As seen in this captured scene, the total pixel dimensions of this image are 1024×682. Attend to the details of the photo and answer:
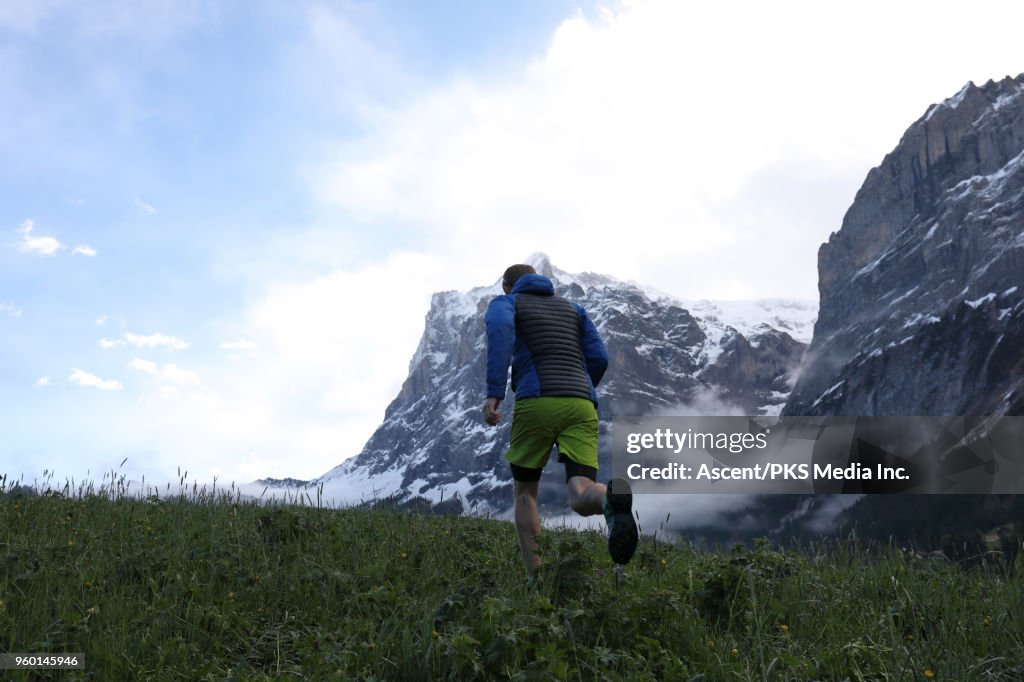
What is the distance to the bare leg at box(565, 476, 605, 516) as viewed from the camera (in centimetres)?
566

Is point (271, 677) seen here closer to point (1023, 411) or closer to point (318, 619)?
point (318, 619)

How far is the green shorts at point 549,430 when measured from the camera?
6.34 meters

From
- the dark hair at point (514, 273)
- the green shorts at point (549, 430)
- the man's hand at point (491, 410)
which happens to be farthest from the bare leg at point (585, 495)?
the dark hair at point (514, 273)

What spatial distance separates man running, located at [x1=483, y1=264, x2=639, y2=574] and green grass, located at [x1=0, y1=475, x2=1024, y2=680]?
558 mm

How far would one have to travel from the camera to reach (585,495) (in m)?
5.82

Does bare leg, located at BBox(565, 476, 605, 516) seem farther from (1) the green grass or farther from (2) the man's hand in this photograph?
(2) the man's hand

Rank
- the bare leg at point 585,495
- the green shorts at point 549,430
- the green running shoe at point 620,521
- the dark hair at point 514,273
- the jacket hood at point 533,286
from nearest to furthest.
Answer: the green running shoe at point 620,521, the bare leg at point 585,495, the green shorts at point 549,430, the jacket hood at point 533,286, the dark hair at point 514,273

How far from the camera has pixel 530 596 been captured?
5.09 metres

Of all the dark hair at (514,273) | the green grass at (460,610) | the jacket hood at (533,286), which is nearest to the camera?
the green grass at (460,610)

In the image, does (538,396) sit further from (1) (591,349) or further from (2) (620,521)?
(2) (620,521)

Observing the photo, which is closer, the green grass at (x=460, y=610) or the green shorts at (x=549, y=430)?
the green grass at (x=460, y=610)

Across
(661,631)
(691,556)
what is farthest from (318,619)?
(691,556)

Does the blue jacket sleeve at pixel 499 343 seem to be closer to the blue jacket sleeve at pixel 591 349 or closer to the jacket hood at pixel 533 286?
the jacket hood at pixel 533 286

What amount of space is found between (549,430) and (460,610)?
1935mm
